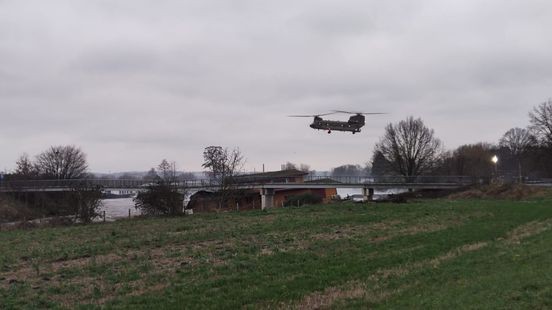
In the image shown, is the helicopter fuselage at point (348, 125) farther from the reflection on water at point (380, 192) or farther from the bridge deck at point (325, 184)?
the reflection on water at point (380, 192)

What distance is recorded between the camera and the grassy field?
11039 mm

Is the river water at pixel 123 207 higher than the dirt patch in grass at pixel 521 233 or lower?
lower

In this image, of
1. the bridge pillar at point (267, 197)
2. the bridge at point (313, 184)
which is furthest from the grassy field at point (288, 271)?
the bridge pillar at point (267, 197)

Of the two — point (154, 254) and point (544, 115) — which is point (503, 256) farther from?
point (544, 115)

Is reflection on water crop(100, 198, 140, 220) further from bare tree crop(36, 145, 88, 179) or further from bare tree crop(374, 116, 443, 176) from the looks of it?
bare tree crop(374, 116, 443, 176)

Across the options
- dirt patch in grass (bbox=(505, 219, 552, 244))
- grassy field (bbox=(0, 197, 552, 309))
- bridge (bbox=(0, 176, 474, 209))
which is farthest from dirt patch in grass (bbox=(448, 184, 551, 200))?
grassy field (bbox=(0, 197, 552, 309))

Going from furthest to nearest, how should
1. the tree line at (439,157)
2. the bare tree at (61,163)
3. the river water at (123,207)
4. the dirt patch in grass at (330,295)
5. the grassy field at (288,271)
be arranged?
the bare tree at (61,163), the tree line at (439,157), the river water at (123,207), the grassy field at (288,271), the dirt patch in grass at (330,295)

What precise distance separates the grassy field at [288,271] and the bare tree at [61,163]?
114 meters

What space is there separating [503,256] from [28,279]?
13714mm

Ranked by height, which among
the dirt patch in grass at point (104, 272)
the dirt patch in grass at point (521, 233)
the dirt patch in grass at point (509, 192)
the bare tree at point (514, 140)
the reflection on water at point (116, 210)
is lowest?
the reflection on water at point (116, 210)

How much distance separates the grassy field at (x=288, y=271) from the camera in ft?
36.2

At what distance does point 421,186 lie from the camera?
103 meters

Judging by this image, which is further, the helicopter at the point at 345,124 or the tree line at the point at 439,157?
the tree line at the point at 439,157

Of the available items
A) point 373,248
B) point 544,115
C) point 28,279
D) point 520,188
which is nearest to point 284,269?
point 373,248
